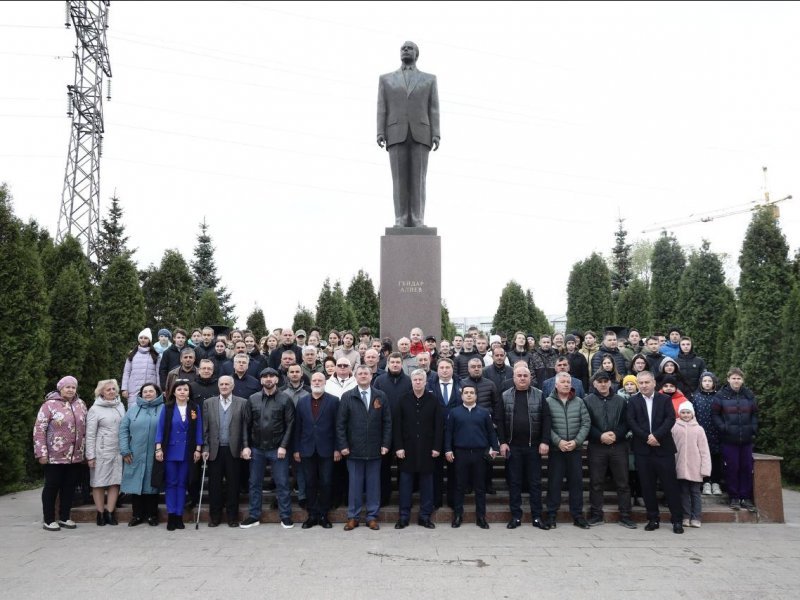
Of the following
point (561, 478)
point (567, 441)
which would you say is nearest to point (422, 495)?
point (561, 478)

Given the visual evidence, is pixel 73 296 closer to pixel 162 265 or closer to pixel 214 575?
pixel 162 265

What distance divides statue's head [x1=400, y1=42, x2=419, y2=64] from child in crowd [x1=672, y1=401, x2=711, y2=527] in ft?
23.9

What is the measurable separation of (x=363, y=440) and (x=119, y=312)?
9166mm

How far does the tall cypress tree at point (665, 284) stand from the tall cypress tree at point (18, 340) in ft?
56.2

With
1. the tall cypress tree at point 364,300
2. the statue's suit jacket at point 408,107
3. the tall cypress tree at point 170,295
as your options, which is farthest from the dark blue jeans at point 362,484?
the tall cypress tree at point 364,300

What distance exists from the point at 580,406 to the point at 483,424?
1.13 meters

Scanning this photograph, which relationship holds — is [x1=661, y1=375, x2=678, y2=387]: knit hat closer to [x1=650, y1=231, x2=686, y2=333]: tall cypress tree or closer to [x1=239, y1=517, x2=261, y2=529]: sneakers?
[x1=239, y1=517, x2=261, y2=529]: sneakers

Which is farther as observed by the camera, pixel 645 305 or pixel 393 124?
pixel 645 305

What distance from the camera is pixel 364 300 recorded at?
25.7 m

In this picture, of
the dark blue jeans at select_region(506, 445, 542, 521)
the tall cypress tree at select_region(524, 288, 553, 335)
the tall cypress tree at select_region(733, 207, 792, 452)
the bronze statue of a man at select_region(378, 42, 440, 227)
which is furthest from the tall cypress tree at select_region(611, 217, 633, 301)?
the dark blue jeans at select_region(506, 445, 542, 521)

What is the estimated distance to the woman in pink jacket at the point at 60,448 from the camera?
267 inches

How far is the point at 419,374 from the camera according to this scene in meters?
6.77

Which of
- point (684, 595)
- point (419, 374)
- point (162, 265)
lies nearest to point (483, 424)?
point (419, 374)

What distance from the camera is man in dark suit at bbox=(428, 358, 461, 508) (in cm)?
705
